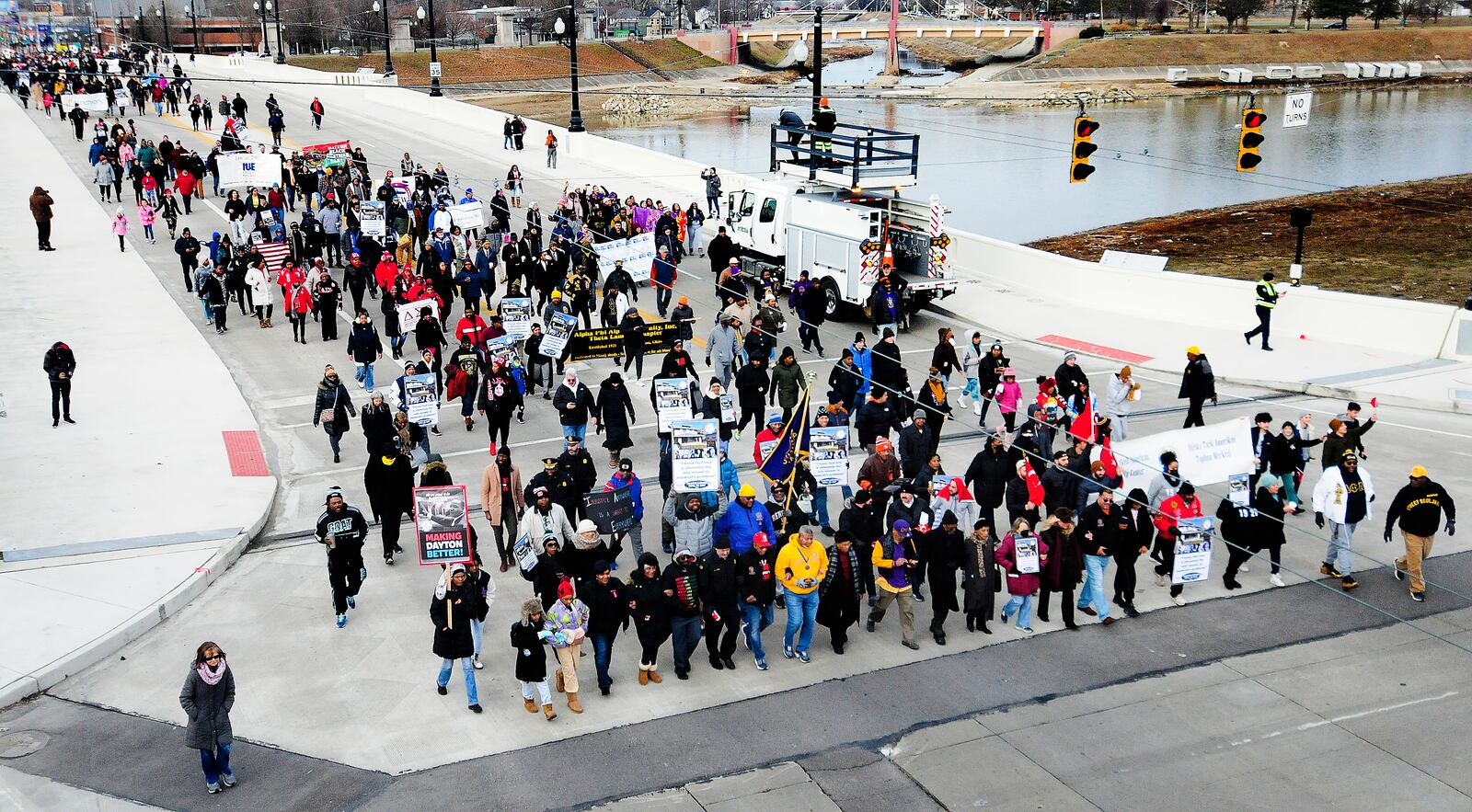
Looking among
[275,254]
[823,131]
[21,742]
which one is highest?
[823,131]

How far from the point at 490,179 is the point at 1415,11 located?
123 meters

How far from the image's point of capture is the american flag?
84.3 ft

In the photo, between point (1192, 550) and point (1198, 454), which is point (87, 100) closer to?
point (1198, 454)

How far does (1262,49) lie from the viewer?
119 meters

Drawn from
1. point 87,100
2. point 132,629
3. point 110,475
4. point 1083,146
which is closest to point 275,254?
point 110,475

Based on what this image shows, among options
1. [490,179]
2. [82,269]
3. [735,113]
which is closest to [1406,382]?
[82,269]

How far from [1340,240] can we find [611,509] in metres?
32.5

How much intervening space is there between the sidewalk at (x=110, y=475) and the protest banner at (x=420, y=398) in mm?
1987

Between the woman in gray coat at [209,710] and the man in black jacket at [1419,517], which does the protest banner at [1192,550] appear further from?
the woman in gray coat at [209,710]

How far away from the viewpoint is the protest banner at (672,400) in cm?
1659

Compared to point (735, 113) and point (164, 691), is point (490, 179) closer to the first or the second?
point (164, 691)

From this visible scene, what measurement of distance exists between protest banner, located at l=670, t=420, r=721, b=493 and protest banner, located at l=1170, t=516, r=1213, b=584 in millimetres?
4557

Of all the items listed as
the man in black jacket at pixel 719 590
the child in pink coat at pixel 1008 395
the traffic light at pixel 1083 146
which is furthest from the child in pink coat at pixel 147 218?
the man in black jacket at pixel 719 590

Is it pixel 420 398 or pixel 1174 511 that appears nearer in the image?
pixel 1174 511
